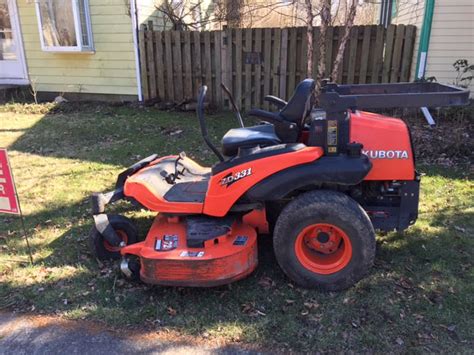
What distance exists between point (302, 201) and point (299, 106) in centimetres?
83

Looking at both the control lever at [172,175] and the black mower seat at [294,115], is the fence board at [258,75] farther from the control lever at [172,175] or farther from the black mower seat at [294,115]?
the black mower seat at [294,115]

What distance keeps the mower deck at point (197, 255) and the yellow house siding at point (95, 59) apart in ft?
24.3

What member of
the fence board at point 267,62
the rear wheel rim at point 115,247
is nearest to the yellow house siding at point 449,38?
the fence board at point 267,62

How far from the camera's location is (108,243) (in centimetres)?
369

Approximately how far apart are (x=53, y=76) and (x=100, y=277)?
8457mm

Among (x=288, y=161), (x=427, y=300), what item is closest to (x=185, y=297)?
(x=288, y=161)

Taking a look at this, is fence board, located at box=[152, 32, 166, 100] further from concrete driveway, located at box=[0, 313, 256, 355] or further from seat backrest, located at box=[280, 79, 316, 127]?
concrete driveway, located at box=[0, 313, 256, 355]

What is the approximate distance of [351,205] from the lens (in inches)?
121

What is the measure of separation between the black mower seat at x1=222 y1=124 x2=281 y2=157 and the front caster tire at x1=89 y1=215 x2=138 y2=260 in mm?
1055

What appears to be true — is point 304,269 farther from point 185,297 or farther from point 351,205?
point 185,297

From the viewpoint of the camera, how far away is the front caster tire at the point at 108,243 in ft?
12.0

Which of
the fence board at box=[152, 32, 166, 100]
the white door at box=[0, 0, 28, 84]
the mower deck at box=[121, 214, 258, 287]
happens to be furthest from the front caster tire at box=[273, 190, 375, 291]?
the white door at box=[0, 0, 28, 84]

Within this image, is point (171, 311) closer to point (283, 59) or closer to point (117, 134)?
point (117, 134)

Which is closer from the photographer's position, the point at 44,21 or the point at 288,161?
the point at 288,161
